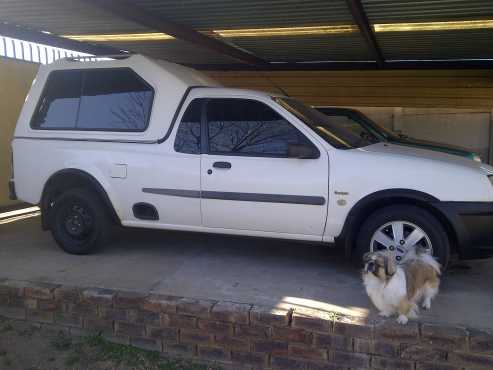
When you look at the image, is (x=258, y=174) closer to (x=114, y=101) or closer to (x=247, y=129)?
(x=247, y=129)

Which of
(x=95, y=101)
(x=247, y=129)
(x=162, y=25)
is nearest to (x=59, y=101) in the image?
(x=95, y=101)

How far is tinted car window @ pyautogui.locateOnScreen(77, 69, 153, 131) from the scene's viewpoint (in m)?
5.36

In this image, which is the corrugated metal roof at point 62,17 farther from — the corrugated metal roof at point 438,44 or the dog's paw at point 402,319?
the dog's paw at point 402,319

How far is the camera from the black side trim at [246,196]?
4.64 meters

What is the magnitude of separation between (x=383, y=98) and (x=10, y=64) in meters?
8.07

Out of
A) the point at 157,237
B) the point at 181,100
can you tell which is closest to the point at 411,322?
the point at 181,100

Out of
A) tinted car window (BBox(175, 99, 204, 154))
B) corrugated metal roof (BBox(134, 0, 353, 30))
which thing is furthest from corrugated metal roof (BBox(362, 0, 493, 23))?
tinted car window (BBox(175, 99, 204, 154))

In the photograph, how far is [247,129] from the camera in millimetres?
4992

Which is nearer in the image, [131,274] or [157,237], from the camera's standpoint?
[131,274]

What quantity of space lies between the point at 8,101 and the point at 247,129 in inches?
213

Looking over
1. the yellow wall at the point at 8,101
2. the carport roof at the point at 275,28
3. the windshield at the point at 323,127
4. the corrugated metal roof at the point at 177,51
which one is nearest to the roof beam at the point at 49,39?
the carport roof at the point at 275,28

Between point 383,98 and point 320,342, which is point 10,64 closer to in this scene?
point 320,342

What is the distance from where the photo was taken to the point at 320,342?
3.71 m

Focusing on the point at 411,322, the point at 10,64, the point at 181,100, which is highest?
the point at 10,64
